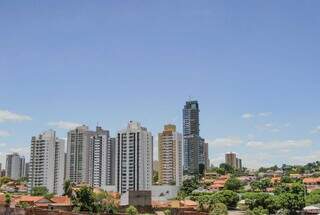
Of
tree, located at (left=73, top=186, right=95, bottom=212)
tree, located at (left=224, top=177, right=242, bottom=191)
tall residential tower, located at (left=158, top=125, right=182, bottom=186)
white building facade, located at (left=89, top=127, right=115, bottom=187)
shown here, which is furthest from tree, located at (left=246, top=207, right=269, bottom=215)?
tall residential tower, located at (left=158, top=125, right=182, bottom=186)

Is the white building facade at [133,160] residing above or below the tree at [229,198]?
above

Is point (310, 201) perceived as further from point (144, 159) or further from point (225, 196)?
point (144, 159)

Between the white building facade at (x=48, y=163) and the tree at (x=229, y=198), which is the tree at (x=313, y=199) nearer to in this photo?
the tree at (x=229, y=198)

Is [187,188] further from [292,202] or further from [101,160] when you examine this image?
[292,202]

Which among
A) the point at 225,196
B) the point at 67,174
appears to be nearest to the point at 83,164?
the point at 67,174

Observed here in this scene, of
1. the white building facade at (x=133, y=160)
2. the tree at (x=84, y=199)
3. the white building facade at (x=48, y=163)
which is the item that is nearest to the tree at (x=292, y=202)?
the tree at (x=84, y=199)
